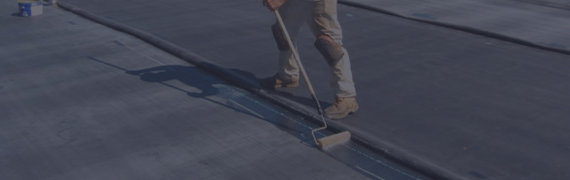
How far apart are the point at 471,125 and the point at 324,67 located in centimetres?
135

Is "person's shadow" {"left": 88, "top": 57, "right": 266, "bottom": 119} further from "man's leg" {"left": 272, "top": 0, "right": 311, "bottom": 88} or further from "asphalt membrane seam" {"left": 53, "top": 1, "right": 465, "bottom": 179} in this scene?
"man's leg" {"left": 272, "top": 0, "right": 311, "bottom": 88}

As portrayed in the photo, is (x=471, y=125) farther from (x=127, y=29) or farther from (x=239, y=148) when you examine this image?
(x=127, y=29)

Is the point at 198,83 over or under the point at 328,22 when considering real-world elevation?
under

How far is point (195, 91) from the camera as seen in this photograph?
4426 mm

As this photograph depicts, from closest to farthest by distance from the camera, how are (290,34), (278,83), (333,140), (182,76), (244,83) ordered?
(333,140) < (290,34) < (278,83) < (244,83) < (182,76)

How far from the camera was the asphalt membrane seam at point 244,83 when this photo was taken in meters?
3.34

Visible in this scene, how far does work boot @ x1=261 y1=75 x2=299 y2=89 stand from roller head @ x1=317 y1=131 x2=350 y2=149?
2.70 ft

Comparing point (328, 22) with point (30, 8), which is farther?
point (30, 8)

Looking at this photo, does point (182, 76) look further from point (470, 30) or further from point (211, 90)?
point (470, 30)

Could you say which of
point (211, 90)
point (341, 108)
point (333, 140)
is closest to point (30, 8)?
point (211, 90)

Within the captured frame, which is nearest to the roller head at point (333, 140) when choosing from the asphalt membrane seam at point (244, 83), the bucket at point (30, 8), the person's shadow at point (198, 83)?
the asphalt membrane seam at point (244, 83)

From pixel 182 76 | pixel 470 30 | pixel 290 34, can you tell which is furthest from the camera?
pixel 470 30

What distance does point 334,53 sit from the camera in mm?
3855

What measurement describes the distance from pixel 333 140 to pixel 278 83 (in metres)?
0.91
